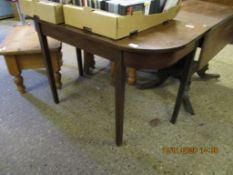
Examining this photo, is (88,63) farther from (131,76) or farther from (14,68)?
(14,68)

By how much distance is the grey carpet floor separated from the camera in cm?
124

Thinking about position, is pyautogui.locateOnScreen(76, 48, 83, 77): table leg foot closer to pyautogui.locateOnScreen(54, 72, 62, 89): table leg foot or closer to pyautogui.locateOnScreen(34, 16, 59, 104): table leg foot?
pyautogui.locateOnScreen(54, 72, 62, 89): table leg foot

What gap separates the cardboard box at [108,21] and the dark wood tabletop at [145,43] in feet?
0.09

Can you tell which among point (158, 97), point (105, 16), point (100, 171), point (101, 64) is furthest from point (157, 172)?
point (101, 64)

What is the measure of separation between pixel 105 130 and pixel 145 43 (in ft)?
2.57

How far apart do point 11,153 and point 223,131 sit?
1.48m

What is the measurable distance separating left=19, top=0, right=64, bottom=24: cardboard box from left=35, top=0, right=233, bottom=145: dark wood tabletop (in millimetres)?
46

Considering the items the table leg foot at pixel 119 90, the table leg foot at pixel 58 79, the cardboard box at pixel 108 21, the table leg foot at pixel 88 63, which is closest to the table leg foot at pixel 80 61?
the table leg foot at pixel 88 63

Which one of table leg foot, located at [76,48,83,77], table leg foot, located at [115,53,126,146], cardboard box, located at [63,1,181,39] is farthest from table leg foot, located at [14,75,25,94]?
table leg foot, located at [115,53,126,146]

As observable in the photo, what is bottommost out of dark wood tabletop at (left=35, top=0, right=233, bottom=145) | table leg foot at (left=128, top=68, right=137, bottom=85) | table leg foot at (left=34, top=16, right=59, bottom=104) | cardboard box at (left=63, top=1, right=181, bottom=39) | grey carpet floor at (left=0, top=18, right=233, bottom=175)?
grey carpet floor at (left=0, top=18, right=233, bottom=175)

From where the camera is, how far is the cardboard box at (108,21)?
35.2 inches

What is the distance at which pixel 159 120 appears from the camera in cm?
158

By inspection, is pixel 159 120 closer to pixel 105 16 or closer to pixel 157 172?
pixel 157 172

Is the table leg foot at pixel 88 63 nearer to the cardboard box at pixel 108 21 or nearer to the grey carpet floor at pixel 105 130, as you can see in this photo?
the grey carpet floor at pixel 105 130
